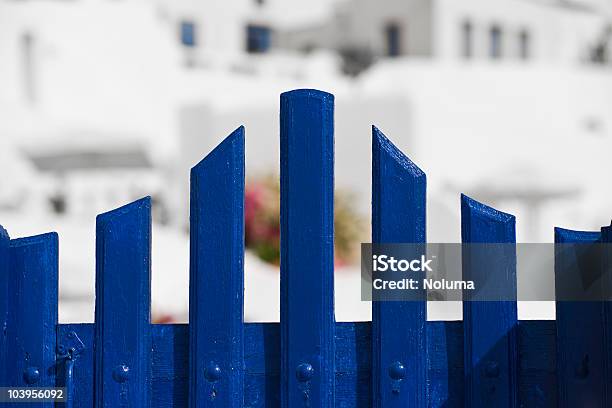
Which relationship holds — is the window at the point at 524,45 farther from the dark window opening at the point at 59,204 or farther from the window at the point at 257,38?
the dark window opening at the point at 59,204

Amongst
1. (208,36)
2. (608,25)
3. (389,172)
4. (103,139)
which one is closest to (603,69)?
(608,25)

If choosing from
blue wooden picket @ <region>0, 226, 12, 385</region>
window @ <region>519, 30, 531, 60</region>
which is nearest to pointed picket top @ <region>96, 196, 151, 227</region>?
blue wooden picket @ <region>0, 226, 12, 385</region>

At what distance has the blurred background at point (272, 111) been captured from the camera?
11.9 m

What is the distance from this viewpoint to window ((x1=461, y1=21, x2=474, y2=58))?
113 feet

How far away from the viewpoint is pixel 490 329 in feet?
6.52

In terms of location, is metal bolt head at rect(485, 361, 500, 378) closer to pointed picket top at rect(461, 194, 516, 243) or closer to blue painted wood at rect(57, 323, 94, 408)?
pointed picket top at rect(461, 194, 516, 243)

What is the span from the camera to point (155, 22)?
2586 centimetres

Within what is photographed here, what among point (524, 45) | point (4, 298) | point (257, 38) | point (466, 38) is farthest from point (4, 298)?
point (524, 45)

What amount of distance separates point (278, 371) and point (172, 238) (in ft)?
21.7

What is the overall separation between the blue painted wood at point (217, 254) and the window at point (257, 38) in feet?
118

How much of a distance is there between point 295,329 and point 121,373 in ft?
1.40

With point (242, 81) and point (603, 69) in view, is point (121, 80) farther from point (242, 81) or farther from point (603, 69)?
point (603, 69)

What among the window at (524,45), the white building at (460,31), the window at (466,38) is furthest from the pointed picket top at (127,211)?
the window at (524,45)

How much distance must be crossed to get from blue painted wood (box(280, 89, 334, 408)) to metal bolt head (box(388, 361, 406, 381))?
14 cm
